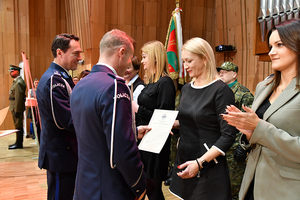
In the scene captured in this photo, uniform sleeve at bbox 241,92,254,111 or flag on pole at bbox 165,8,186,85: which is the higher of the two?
flag on pole at bbox 165,8,186,85

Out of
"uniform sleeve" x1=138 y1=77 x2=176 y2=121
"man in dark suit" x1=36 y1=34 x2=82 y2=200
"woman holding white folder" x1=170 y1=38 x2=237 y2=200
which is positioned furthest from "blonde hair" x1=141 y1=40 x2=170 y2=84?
"man in dark suit" x1=36 y1=34 x2=82 y2=200

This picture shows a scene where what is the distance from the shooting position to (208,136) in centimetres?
Result: 185

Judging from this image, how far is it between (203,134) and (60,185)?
126cm

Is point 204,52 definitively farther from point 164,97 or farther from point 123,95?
point 123,95

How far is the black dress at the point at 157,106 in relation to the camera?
96.6 inches

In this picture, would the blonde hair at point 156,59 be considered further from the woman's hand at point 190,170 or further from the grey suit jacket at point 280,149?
the grey suit jacket at point 280,149

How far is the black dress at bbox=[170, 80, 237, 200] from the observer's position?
1789 mm

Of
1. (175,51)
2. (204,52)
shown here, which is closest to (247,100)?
(175,51)

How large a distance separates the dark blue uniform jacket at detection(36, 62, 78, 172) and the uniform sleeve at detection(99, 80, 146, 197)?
896 millimetres

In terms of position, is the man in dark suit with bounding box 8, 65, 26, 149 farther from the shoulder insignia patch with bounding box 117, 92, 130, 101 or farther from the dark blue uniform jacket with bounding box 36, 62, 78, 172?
the shoulder insignia patch with bounding box 117, 92, 130, 101

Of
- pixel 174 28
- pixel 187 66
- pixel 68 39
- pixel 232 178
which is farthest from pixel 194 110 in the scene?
pixel 174 28

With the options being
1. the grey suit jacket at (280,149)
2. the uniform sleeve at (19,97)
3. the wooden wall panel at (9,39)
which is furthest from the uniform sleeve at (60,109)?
the wooden wall panel at (9,39)

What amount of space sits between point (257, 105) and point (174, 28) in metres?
2.98

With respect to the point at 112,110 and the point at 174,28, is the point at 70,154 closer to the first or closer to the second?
the point at 112,110
